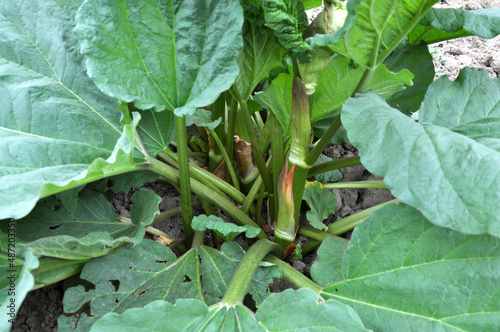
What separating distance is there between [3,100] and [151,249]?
519mm

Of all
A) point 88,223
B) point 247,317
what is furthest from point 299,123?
point 88,223

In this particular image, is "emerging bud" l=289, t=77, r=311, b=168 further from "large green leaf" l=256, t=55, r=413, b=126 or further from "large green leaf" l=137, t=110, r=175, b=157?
"large green leaf" l=137, t=110, r=175, b=157

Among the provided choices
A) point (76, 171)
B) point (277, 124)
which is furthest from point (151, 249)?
point (277, 124)

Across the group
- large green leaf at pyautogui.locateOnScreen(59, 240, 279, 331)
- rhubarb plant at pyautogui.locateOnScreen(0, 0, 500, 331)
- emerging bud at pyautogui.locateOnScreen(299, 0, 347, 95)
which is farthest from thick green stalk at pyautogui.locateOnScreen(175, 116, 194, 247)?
emerging bud at pyautogui.locateOnScreen(299, 0, 347, 95)

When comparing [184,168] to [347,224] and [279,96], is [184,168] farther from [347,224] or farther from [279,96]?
[347,224]

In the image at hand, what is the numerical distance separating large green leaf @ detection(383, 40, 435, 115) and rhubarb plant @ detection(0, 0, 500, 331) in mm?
87

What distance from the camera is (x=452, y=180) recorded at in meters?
0.79

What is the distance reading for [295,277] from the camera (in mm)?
1101

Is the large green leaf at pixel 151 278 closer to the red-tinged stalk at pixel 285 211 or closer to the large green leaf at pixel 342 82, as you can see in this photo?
the red-tinged stalk at pixel 285 211

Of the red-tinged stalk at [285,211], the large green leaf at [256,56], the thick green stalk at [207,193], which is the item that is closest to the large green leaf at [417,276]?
the red-tinged stalk at [285,211]

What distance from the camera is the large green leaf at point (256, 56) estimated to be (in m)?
1.09

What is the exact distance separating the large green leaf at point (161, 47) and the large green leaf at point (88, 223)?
10.9 inches

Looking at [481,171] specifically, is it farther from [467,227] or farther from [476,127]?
[476,127]

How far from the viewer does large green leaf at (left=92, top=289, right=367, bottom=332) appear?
2.67 ft
